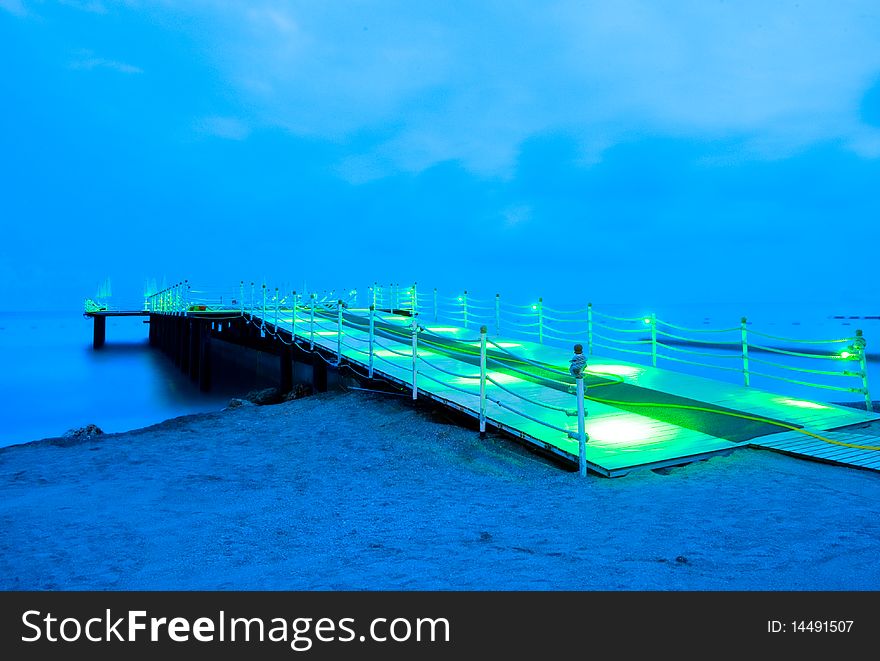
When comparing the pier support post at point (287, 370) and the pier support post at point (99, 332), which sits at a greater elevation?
the pier support post at point (287, 370)

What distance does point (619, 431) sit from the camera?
6871 mm

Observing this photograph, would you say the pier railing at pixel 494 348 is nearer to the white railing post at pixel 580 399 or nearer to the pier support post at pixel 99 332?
the white railing post at pixel 580 399

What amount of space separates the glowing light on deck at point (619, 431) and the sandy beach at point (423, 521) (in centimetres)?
71

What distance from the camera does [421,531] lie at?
4.42 metres

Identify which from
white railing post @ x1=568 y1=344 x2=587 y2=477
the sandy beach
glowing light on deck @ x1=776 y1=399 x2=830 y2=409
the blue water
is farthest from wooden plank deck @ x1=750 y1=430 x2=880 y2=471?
the blue water

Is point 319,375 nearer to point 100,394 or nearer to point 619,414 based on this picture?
point 619,414

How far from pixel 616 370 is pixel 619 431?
181 inches

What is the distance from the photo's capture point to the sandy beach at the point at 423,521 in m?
3.43

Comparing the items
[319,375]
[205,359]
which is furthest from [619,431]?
[205,359]

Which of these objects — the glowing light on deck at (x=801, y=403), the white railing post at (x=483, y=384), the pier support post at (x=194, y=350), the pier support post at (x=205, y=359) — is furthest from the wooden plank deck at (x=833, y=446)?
the pier support post at (x=194, y=350)
